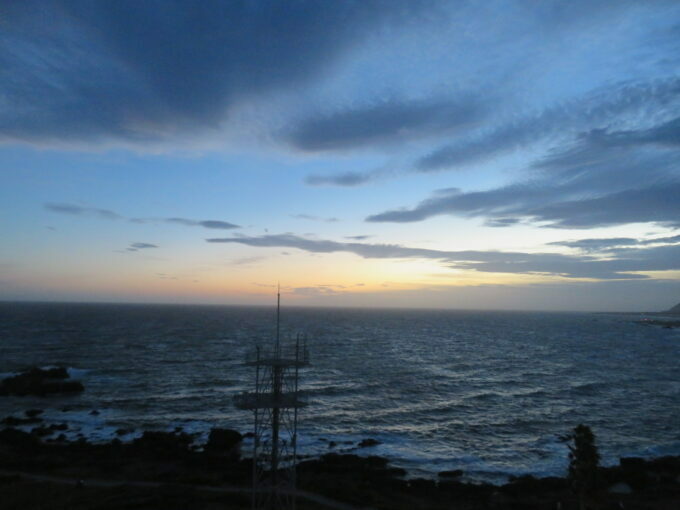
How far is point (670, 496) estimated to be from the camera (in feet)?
89.9

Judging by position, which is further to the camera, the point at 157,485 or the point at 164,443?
the point at 164,443

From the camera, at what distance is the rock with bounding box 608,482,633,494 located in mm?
28312

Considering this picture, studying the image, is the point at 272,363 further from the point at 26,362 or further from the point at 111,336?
the point at 111,336

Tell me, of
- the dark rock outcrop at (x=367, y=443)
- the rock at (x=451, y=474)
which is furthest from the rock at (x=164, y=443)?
the rock at (x=451, y=474)

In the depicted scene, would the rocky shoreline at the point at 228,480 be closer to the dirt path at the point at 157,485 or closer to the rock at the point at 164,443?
the rock at the point at 164,443

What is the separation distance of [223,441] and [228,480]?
319 inches

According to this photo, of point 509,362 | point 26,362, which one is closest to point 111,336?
point 26,362

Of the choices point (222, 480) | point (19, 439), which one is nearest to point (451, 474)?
point (222, 480)

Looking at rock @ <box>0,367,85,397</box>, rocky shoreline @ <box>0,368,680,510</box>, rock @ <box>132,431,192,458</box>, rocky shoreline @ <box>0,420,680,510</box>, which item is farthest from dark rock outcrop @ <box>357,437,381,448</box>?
rock @ <box>0,367,85,397</box>

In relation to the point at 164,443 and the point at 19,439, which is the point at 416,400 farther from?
the point at 19,439

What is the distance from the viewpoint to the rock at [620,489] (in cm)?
2831

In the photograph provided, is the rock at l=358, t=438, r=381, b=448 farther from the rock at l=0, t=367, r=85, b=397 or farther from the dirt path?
the rock at l=0, t=367, r=85, b=397

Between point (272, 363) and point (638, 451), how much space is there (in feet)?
119

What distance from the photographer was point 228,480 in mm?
28500
